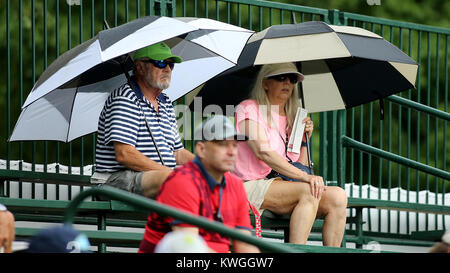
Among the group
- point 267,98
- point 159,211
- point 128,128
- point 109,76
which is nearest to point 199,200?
point 159,211

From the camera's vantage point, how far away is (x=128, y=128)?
7.29 meters

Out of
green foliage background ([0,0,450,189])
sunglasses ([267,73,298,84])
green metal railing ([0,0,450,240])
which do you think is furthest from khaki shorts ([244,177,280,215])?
green foliage background ([0,0,450,189])

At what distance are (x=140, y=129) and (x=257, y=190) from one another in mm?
923

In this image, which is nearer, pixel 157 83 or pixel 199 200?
pixel 199 200

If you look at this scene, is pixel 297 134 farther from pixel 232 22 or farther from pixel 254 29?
pixel 232 22

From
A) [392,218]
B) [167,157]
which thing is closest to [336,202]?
[167,157]

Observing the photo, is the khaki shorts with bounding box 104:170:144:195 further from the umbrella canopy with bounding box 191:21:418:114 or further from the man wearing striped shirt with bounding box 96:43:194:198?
the umbrella canopy with bounding box 191:21:418:114

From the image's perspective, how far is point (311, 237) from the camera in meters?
9.50

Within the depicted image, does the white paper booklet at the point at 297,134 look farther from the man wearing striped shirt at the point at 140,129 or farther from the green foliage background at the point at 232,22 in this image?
the green foliage background at the point at 232,22

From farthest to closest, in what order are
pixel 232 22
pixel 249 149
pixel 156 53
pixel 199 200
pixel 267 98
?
pixel 232 22
pixel 267 98
pixel 249 149
pixel 156 53
pixel 199 200

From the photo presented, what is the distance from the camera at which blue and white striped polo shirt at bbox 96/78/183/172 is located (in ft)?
23.9

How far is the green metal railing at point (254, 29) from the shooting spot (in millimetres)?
8883

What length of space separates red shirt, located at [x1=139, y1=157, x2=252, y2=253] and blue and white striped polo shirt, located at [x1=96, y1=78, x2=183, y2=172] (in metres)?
1.38
